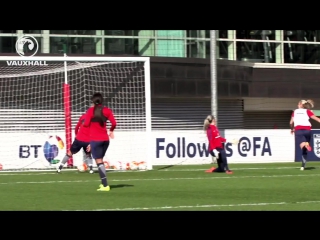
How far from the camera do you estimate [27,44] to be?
3017 cm

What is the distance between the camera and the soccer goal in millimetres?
25234

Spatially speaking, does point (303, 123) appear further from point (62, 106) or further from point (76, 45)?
point (76, 45)

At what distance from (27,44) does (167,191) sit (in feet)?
50.5

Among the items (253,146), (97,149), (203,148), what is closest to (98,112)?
(97,149)

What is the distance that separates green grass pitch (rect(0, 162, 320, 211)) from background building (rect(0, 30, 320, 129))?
10259 mm

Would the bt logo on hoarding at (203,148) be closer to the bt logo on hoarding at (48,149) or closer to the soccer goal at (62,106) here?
the soccer goal at (62,106)

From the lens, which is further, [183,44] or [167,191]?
[183,44]

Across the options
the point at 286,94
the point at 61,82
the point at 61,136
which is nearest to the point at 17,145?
the point at 61,136

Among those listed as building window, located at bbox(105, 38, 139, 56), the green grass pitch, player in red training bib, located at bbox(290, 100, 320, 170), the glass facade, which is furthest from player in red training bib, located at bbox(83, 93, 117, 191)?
building window, located at bbox(105, 38, 139, 56)
